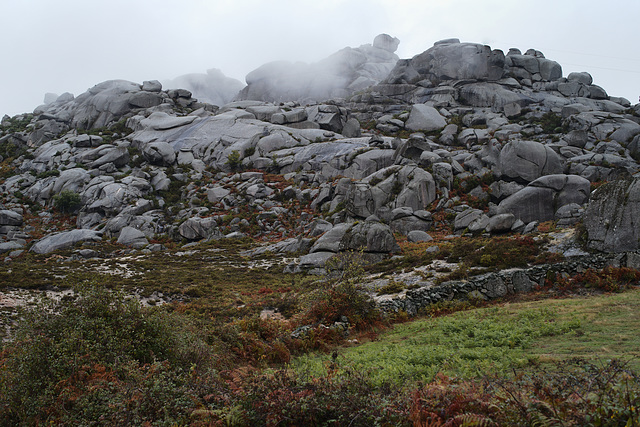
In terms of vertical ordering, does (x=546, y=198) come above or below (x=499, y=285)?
below

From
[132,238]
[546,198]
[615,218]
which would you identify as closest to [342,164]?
[546,198]

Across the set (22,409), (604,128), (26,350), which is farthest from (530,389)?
(604,128)

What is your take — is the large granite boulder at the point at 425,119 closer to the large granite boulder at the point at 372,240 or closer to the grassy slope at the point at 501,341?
the large granite boulder at the point at 372,240

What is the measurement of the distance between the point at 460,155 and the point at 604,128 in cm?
3152

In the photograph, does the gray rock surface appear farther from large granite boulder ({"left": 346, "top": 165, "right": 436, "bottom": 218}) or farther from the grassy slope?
the grassy slope

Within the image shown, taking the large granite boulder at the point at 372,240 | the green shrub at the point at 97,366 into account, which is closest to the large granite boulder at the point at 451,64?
the large granite boulder at the point at 372,240

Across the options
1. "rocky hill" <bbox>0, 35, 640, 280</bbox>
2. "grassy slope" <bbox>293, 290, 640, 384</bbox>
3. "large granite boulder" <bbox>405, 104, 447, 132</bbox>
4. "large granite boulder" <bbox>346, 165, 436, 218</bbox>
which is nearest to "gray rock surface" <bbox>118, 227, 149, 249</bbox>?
"rocky hill" <bbox>0, 35, 640, 280</bbox>

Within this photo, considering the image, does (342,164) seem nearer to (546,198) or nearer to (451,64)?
(546,198)

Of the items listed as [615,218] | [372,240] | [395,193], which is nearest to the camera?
[615,218]

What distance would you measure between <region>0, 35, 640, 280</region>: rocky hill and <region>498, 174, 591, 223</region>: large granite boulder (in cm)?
14

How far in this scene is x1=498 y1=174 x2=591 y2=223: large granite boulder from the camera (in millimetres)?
37719

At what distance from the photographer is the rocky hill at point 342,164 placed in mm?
38406

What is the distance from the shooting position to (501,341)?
32.2ft

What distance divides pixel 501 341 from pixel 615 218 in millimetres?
14437
